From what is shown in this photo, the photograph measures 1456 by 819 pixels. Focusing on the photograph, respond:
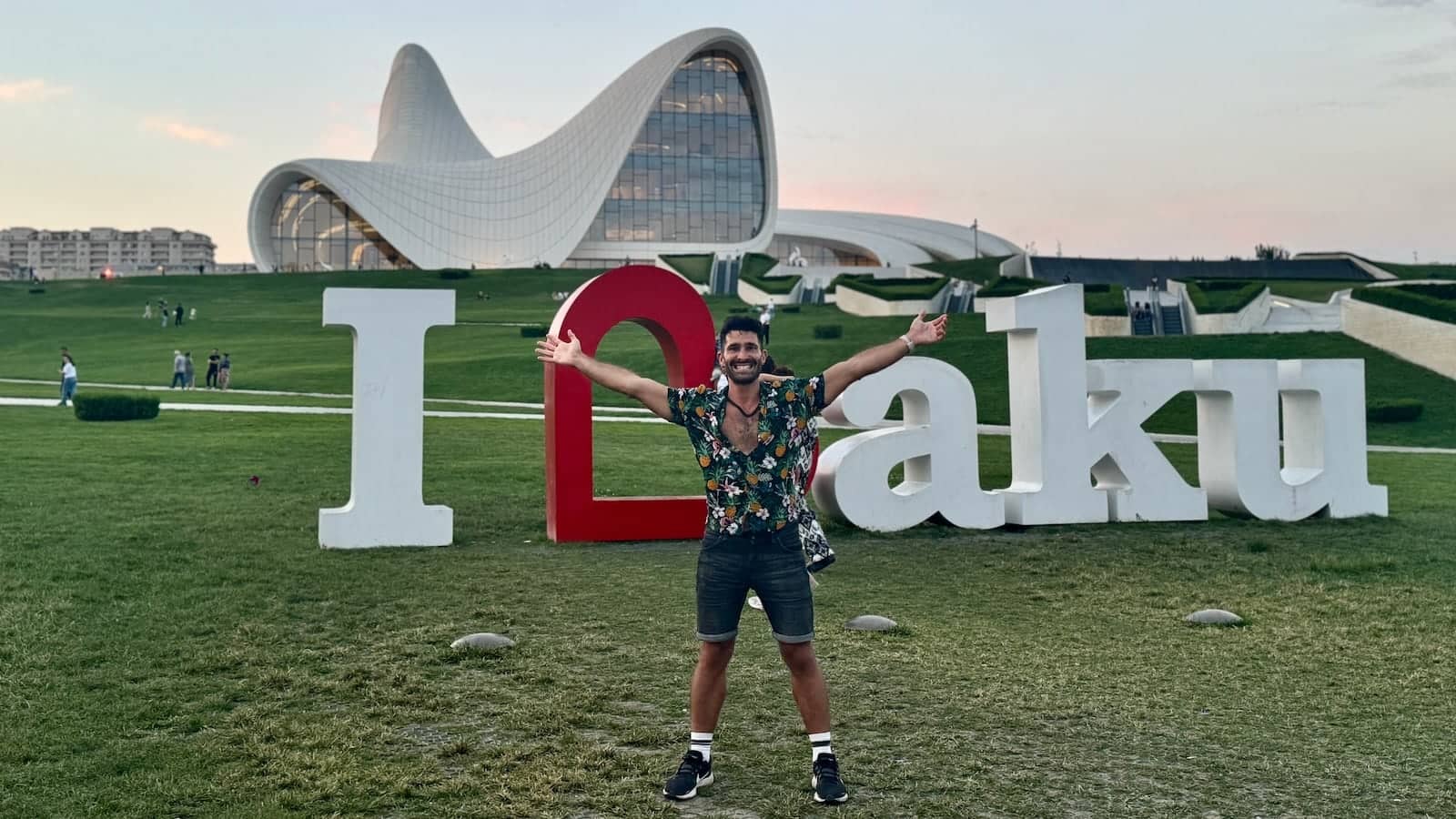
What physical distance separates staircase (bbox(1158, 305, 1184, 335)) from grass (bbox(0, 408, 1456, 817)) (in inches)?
1135

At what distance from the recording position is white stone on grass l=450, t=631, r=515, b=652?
251 inches

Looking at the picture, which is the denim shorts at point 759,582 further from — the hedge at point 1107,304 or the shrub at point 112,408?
the hedge at point 1107,304

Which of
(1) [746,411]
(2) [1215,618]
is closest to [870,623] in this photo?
(2) [1215,618]

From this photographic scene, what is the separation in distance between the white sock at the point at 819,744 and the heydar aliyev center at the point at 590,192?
2841 inches

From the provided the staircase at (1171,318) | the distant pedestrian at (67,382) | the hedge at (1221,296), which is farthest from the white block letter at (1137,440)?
the staircase at (1171,318)

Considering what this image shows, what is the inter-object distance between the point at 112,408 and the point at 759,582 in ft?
59.7

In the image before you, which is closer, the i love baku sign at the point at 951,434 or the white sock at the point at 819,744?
the white sock at the point at 819,744

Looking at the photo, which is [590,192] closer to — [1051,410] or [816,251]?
[816,251]

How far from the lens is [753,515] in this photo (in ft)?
14.1

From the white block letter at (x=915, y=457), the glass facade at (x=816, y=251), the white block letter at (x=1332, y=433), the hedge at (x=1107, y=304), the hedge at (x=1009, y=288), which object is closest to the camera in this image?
the white block letter at (x=915, y=457)

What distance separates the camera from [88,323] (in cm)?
4212

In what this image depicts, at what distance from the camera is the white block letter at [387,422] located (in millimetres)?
9875

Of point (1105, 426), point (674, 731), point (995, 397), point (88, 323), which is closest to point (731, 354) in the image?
point (674, 731)

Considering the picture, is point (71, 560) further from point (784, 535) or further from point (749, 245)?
point (749, 245)
